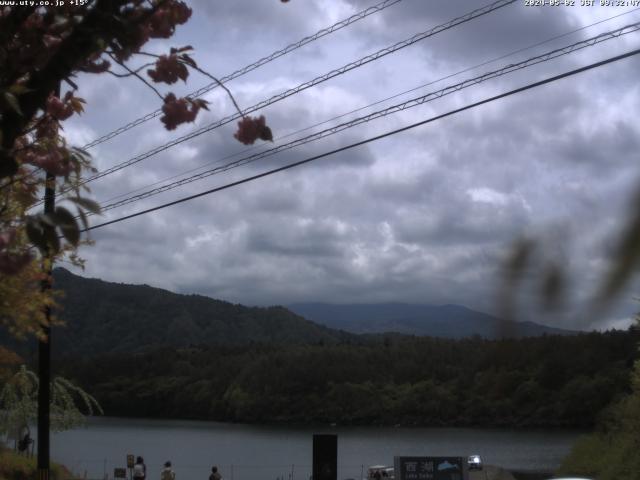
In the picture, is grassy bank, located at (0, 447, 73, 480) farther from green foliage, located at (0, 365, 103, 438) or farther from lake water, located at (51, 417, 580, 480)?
lake water, located at (51, 417, 580, 480)

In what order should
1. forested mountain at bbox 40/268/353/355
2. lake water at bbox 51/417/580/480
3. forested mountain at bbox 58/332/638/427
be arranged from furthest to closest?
forested mountain at bbox 40/268/353/355, forested mountain at bbox 58/332/638/427, lake water at bbox 51/417/580/480

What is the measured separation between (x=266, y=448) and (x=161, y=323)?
71.9m

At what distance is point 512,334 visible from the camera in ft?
8.33

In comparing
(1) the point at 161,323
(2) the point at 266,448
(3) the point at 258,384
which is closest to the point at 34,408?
(2) the point at 266,448

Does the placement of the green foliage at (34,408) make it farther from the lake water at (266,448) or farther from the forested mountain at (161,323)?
the forested mountain at (161,323)

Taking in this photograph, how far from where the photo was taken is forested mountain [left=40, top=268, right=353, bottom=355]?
11062cm

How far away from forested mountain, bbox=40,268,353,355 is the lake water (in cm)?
1301

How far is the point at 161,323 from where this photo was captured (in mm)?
148750

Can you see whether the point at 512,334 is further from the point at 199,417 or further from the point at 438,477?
the point at 199,417

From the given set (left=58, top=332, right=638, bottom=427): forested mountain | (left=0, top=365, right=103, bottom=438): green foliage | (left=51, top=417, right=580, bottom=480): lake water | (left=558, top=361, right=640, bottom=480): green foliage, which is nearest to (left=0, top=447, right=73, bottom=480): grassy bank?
(left=0, top=365, right=103, bottom=438): green foliage

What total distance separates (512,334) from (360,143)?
32.5 feet

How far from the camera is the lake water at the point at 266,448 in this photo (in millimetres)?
58281

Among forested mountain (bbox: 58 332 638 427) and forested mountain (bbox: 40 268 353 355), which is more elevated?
forested mountain (bbox: 40 268 353 355)

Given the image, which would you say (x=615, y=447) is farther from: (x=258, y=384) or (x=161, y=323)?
(x=161, y=323)
